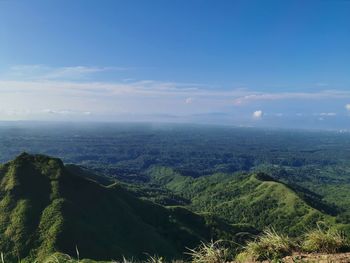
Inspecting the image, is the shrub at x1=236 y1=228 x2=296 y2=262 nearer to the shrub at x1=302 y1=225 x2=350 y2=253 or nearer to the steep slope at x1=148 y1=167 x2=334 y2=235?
the shrub at x1=302 y1=225 x2=350 y2=253

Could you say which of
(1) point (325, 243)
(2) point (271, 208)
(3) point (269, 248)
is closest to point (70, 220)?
(3) point (269, 248)

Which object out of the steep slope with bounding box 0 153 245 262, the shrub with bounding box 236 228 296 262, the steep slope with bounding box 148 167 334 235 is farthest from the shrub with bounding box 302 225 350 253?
the steep slope with bounding box 148 167 334 235

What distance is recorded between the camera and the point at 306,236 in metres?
12.3

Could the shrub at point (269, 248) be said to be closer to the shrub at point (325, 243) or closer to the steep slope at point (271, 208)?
the shrub at point (325, 243)

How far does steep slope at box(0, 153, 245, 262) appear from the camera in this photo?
61.1m

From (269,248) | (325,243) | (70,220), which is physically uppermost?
Result: (325,243)

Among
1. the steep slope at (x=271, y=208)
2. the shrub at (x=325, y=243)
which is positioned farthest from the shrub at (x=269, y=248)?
the steep slope at (x=271, y=208)

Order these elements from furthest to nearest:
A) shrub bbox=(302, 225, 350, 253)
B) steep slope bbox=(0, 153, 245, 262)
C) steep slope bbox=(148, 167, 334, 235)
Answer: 1. steep slope bbox=(148, 167, 334, 235)
2. steep slope bbox=(0, 153, 245, 262)
3. shrub bbox=(302, 225, 350, 253)

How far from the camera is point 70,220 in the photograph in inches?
2638

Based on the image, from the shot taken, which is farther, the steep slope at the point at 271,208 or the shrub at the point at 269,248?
the steep slope at the point at 271,208

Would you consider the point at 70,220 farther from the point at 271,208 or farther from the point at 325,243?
the point at 271,208

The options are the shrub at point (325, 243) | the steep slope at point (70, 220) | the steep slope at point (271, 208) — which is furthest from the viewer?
the steep slope at point (271, 208)

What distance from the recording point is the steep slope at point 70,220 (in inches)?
2405

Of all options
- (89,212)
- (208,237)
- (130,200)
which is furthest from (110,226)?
(208,237)
